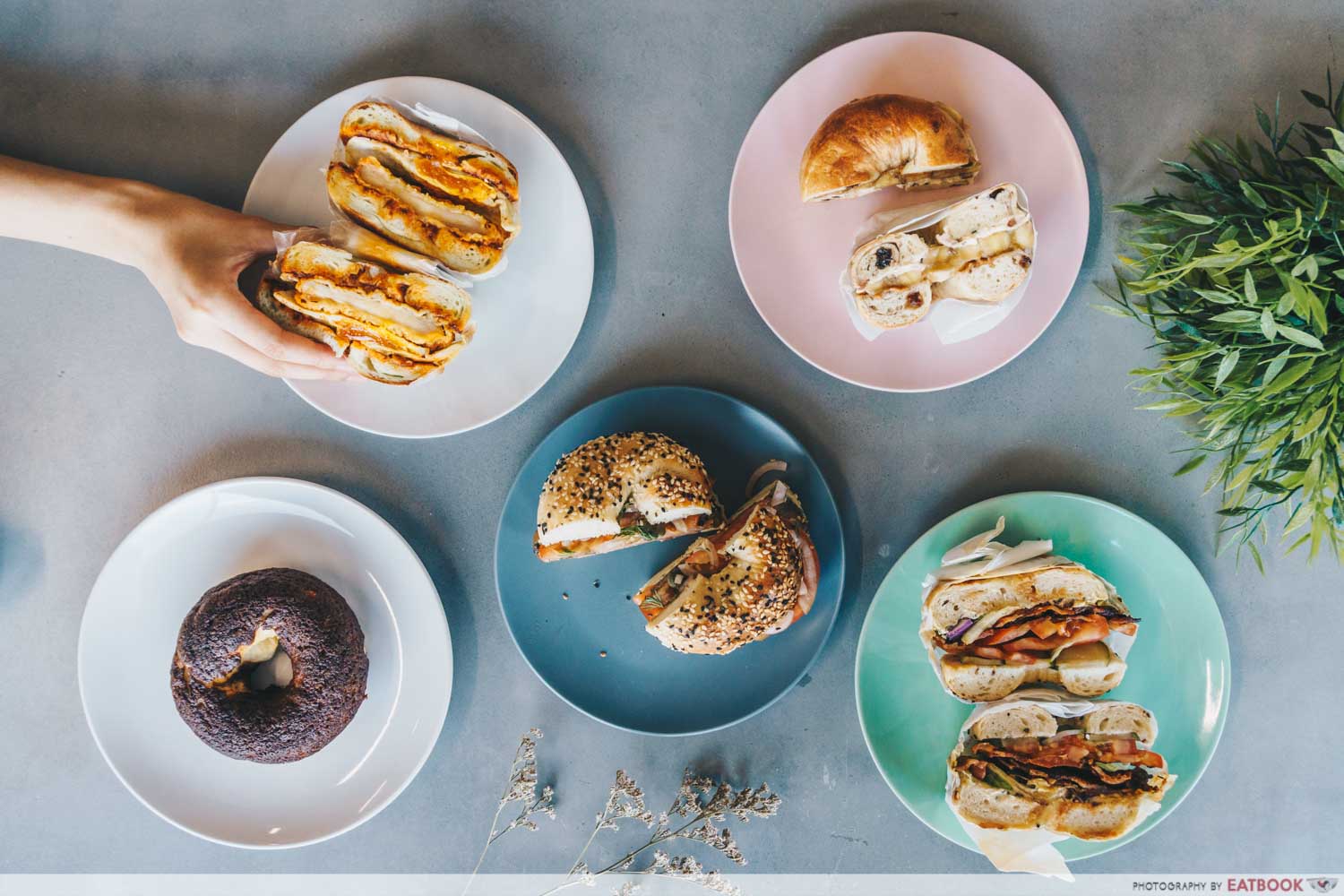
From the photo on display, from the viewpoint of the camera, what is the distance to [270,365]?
1902 millimetres

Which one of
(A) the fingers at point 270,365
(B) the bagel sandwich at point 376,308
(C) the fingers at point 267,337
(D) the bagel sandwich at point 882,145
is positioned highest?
(D) the bagel sandwich at point 882,145

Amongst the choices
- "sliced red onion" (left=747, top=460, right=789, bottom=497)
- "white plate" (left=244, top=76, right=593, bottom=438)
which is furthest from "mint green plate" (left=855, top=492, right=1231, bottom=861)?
"white plate" (left=244, top=76, right=593, bottom=438)

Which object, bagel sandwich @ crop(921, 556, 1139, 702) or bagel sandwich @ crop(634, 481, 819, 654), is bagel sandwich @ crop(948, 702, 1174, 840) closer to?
bagel sandwich @ crop(921, 556, 1139, 702)

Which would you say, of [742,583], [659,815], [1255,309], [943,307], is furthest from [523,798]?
[1255,309]

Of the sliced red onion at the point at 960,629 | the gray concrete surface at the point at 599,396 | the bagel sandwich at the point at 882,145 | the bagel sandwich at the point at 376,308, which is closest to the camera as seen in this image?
the bagel sandwich at the point at 376,308

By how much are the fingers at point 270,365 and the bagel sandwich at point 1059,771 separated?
1765mm

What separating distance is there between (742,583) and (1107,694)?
39.7 inches

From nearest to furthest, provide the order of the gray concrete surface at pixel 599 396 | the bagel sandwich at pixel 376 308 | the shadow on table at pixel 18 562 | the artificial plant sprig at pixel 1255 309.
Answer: the artificial plant sprig at pixel 1255 309 < the bagel sandwich at pixel 376 308 < the gray concrete surface at pixel 599 396 < the shadow on table at pixel 18 562

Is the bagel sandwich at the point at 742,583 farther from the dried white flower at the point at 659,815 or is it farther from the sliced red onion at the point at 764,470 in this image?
the dried white flower at the point at 659,815

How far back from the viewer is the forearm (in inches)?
77.7

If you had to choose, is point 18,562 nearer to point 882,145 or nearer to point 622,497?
point 622,497

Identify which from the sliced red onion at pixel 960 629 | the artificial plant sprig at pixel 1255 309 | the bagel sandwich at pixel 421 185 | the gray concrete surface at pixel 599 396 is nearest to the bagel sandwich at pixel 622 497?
the gray concrete surface at pixel 599 396

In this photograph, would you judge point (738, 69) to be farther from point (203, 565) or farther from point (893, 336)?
point (203, 565)

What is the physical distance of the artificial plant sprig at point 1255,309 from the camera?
161 cm
